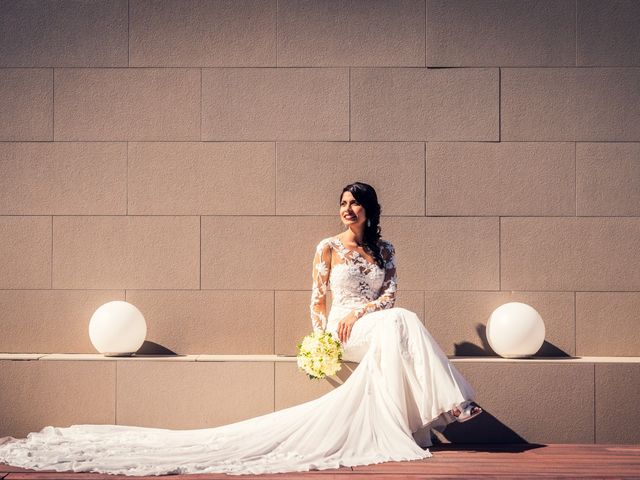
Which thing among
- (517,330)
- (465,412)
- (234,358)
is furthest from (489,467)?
(234,358)

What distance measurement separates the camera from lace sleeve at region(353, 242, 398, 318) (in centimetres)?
555

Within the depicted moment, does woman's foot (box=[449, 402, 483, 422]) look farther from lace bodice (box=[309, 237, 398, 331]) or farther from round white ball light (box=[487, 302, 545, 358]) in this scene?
lace bodice (box=[309, 237, 398, 331])

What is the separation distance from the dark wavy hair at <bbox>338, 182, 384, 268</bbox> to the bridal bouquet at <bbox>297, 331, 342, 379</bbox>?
0.88 meters

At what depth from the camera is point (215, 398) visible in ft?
18.2

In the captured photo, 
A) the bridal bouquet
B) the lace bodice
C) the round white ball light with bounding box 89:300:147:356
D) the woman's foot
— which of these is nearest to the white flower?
the lace bodice

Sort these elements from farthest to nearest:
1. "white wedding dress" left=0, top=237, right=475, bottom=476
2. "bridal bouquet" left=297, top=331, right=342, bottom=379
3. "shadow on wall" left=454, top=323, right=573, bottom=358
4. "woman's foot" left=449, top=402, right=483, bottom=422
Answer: "shadow on wall" left=454, top=323, right=573, bottom=358 → "bridal bouquet" left=297, top=331, right=342, bottom=379 → "woman's foot" left=449, top=402, right=483, bottom=422 → "white wedding dress" left=0, top=237, right=475, bottom=476

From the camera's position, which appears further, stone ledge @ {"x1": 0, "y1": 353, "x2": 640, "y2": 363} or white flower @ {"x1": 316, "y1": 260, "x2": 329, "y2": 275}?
white flower @ {"x1": 316, "y1": 260, "x2": 329, "y2": 275}

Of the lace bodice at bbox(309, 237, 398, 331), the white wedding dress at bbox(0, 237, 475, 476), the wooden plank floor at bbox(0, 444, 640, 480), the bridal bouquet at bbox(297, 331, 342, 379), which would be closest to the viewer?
the wooden plank floor at bbox(0, 444, 640, 480)

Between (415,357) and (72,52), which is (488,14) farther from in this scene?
(72,52)

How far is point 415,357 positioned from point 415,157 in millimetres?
1852

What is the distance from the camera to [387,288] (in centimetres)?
576

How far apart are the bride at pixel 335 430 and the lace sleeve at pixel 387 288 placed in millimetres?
15

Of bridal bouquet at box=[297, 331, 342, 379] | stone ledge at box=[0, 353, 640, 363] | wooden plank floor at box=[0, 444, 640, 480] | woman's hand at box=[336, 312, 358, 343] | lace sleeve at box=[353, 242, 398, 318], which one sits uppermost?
lace sleeve at box=[353, 242, 398, 318]

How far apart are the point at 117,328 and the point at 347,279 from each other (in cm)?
171
